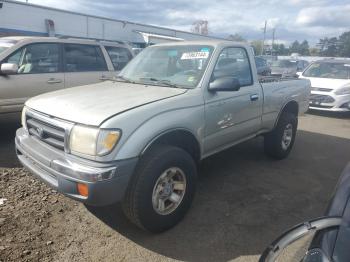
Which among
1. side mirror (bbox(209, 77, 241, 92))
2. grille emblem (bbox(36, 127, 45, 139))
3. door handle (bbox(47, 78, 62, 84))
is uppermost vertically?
side mirror (bbox(209, 77, 241, 92))

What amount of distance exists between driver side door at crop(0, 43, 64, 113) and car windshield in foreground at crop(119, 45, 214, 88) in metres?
2.31

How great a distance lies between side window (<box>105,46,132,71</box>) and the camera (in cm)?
710

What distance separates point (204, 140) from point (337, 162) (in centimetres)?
312

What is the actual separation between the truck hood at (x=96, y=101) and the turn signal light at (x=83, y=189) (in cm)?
50

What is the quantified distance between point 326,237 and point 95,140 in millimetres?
1773

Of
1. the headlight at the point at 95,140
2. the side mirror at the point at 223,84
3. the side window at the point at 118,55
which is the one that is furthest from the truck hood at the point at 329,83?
the headlight at the point at 95,140

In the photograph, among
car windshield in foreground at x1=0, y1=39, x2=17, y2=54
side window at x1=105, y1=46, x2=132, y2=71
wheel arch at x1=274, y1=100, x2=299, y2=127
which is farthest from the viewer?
side window at x1=105, y1=46, x2=132, y2=71

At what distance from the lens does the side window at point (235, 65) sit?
392 centimetres

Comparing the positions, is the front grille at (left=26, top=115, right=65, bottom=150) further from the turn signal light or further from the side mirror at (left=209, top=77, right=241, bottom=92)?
the side mirror at (left=209, top=77, right=241, bottom=92)

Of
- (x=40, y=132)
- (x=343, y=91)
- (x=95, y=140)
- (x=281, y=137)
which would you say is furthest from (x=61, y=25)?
(x=95, y=140)

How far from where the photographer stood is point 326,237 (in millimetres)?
1750

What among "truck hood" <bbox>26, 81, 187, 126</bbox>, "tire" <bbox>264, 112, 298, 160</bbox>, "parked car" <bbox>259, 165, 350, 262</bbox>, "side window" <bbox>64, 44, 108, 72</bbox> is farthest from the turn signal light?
"side window" <bbox>64, 44, 108, 72</bbox>

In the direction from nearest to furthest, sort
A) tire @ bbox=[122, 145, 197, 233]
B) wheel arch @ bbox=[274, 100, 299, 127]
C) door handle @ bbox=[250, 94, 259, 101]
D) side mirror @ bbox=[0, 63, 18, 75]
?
tire @ bbox=[122, 145, 197, 233]
door handle @ bbox=[250, 94, 259, 101]
wheel arch @ bbox=[274, 100, 299, 127]
side mirror @ bbox=[0, 63, 18, 75]

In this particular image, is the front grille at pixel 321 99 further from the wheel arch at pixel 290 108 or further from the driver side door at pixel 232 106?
the driver side door at pixel 232 106
